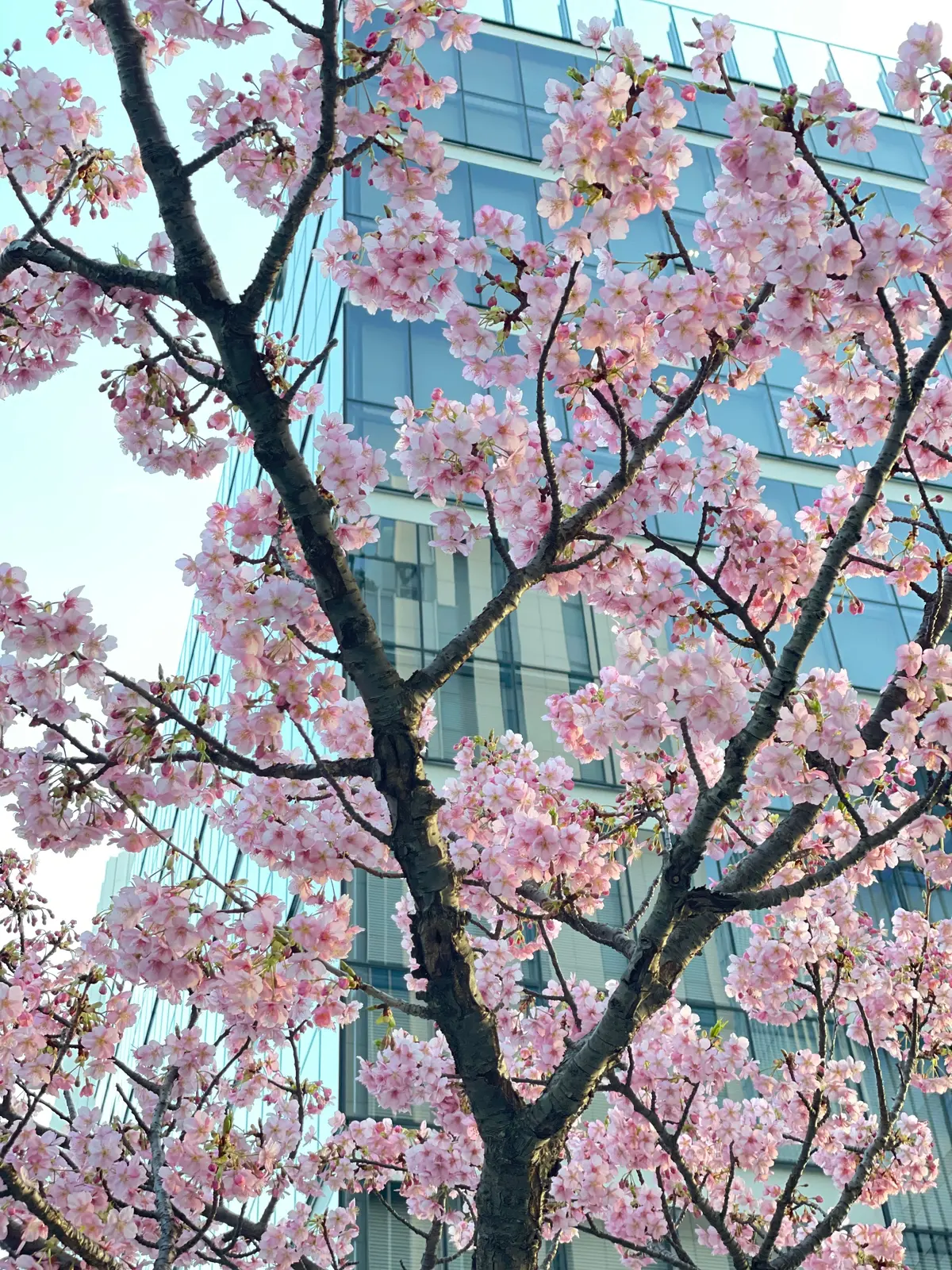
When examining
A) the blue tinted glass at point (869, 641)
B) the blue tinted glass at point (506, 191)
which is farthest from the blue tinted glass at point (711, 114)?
the blue tinted glass at point (869, 641)

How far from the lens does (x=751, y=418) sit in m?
21.0

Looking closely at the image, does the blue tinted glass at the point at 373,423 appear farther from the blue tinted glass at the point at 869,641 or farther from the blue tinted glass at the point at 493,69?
the blue tinted glass at the point at 493,69

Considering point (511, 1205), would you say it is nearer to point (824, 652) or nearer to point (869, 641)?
point (824, 652)

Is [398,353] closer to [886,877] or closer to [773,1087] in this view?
[886,877]

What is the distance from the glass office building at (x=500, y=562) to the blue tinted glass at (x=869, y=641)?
36mm

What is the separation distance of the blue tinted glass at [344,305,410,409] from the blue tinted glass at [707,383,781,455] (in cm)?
592

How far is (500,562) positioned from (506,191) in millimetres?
7484

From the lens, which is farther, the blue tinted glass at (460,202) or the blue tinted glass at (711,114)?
the blue tinted glass at (711,114)

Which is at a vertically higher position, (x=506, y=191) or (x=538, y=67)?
(x=538, y=67)

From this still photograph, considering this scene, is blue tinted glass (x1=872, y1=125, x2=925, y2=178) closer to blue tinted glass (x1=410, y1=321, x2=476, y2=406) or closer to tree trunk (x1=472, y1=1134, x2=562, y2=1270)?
blue tinted glass (x1=410, y1=321, x2=476, y2=406)

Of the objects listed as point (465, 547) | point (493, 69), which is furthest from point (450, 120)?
point (465, 547)

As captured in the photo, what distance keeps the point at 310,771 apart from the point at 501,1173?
1618mm

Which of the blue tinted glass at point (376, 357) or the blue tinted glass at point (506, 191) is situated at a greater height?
the blue tinted glass at point (506, 191)

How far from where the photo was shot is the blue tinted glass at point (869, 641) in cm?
1888
